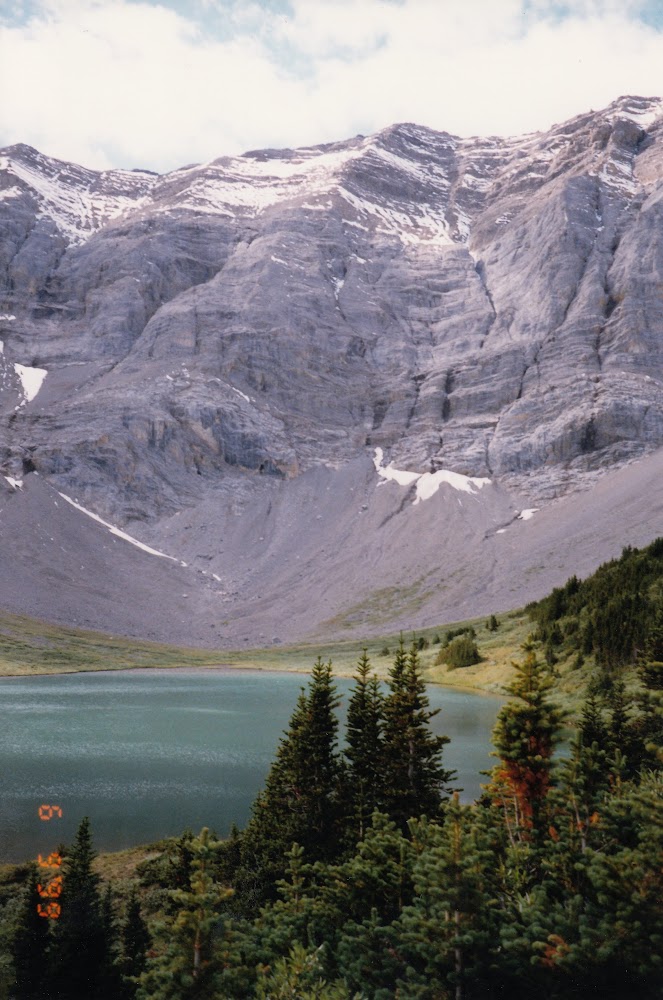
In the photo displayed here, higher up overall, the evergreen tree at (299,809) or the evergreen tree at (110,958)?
the evergreen tree at (299,809)

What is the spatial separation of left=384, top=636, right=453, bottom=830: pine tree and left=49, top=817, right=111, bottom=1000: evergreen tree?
7217mm

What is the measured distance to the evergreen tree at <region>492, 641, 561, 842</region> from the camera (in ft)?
47.1

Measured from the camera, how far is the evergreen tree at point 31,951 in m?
15.4

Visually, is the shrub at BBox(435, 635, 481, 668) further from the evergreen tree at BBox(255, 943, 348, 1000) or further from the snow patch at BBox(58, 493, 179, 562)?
the snow patch at BBox(58, 493, 179, 562)

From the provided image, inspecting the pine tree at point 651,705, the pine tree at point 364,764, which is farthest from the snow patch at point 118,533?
the pine tree at point 364,764

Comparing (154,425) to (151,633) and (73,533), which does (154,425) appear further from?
(151,633)

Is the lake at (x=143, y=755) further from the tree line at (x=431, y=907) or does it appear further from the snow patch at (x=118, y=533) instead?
the snow patch at (x=118, y=533)

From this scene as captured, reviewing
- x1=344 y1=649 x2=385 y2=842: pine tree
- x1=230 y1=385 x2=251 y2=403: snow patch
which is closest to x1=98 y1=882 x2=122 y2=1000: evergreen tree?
x1=344 y1=649 x2=385 y2=842: pine tree

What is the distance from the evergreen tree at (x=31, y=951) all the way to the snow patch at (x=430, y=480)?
144 metres

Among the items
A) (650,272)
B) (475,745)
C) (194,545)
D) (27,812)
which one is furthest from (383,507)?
(27,812)

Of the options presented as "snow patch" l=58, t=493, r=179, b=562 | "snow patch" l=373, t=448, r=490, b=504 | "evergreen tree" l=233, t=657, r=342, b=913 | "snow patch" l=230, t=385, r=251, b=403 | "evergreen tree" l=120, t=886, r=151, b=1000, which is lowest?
"evergreen tree" l=120, t=886, r=151, b=1000

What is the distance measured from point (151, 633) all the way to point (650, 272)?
455 feet

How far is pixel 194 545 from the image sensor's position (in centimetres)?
15175

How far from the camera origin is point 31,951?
1591 centimetres
